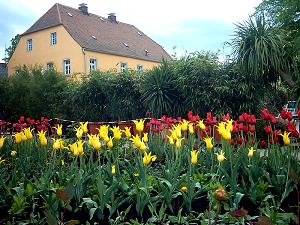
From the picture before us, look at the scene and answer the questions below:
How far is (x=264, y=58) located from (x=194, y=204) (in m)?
8.00

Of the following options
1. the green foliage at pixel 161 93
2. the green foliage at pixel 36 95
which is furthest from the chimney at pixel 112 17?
the green foliage at pixel 161 93

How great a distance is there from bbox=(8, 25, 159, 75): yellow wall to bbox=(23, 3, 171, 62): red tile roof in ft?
1.31

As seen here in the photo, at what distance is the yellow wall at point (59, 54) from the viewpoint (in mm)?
24853

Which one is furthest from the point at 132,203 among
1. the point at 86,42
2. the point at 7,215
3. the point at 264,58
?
the point at 86,42

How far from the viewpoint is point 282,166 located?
10.0 ft

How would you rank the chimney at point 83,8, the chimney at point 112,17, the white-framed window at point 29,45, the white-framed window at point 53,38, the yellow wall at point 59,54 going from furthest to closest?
the chimney at point 112,17 < the chimney at point 83,8 < the white-framed window at point 29,45 < the white-framed window at point 53,38 < the yellow wall at point 59,54

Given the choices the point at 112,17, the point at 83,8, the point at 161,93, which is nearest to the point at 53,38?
the point at 83,8

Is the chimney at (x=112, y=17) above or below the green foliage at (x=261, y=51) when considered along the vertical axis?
above

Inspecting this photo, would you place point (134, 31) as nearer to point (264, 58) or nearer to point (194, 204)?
point (264, 58)

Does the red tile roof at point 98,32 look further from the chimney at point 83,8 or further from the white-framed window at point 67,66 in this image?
the white-framed window at point 67,66

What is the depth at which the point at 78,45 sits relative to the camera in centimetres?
2462

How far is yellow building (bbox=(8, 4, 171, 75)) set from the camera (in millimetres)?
25047

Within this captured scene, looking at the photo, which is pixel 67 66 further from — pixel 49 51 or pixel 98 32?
pixel 98 32

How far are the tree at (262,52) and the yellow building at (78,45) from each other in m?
14.2
